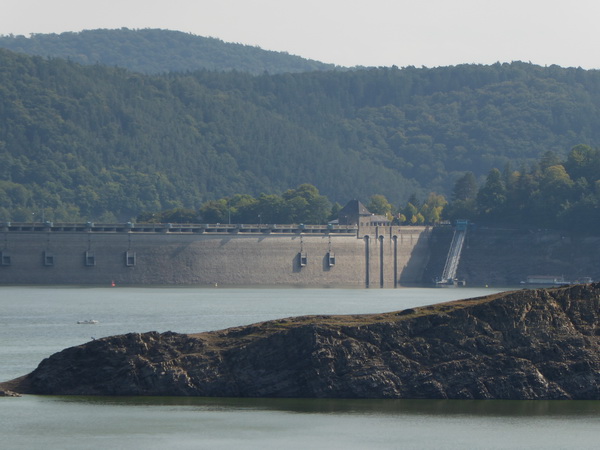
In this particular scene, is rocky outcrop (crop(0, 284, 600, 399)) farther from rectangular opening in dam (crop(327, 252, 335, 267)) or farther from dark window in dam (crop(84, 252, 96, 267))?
rectangular opening in dam (crop(327, 252, 335, 267))

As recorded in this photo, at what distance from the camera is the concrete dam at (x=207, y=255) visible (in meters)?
146

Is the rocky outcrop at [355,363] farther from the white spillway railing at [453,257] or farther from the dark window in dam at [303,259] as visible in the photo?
the white spillway railing at [453,257]

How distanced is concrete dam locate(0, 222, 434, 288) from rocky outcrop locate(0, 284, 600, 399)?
100899 millimetres

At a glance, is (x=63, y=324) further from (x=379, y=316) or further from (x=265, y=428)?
(x=265, y=428)

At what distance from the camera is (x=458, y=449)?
38.7m

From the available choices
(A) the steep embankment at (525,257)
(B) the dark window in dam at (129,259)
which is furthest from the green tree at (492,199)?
(B) the dark window in dam at (129,259)

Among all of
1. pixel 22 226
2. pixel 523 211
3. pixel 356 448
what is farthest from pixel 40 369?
pixel 523 211

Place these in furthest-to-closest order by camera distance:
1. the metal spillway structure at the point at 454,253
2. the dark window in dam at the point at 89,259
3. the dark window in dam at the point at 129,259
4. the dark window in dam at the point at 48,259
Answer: the metal spillway structure at the point at 454,253 < the dark window in dam at the point at 129,259 < the dark window in dam at the point at 89,259 < the dark window in dam at the point at 48,259

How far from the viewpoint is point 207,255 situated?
156500 millimetres

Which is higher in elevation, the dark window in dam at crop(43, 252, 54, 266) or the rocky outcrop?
the rocky outcrop

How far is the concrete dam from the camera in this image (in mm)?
146500

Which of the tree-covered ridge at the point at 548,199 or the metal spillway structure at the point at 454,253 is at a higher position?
the tree-covered ridge at the point at 548,199

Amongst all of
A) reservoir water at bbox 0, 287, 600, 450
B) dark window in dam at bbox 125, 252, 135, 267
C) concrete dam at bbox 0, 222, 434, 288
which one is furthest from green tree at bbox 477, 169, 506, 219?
reservoir water at bbox 0, 287, 600, 450

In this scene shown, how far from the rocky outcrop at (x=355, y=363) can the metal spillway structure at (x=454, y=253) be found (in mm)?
127562
